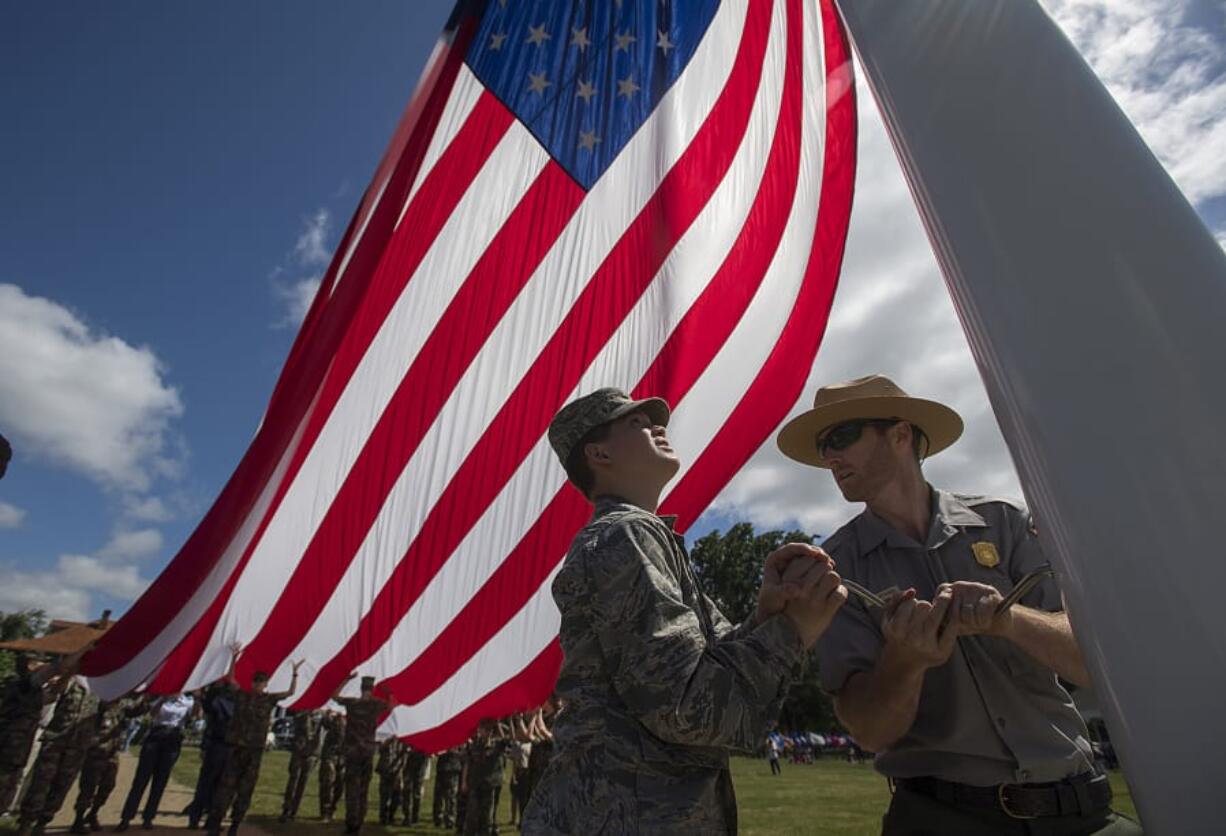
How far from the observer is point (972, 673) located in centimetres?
166

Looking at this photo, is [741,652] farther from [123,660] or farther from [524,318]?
[123,660]

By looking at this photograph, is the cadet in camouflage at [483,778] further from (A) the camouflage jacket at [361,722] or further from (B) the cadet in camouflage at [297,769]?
(B) the cadet in camouflage at [297,769]

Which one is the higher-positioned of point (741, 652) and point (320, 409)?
point (320, 409)

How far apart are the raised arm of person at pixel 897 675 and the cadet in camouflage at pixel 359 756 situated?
833 cm

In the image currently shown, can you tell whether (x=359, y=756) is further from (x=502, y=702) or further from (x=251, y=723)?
(x=502, y=702)

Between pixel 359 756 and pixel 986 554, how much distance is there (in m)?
9.34

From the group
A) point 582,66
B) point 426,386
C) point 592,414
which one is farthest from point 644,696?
point 582,66

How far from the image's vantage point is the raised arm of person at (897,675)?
4.18 ft

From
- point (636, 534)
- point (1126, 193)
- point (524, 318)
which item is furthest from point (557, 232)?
point (1126, 193)

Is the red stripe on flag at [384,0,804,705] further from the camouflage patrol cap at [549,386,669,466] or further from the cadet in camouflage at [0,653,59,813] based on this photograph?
the cadet in camouflage at [0,653,59,813]

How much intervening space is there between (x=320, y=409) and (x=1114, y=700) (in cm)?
367

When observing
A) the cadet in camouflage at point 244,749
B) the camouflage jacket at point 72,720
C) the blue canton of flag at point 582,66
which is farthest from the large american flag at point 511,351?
the camouflage jacket at point 72,720

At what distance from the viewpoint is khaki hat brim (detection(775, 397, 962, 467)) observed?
2.05m

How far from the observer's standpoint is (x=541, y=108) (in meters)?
3.66
